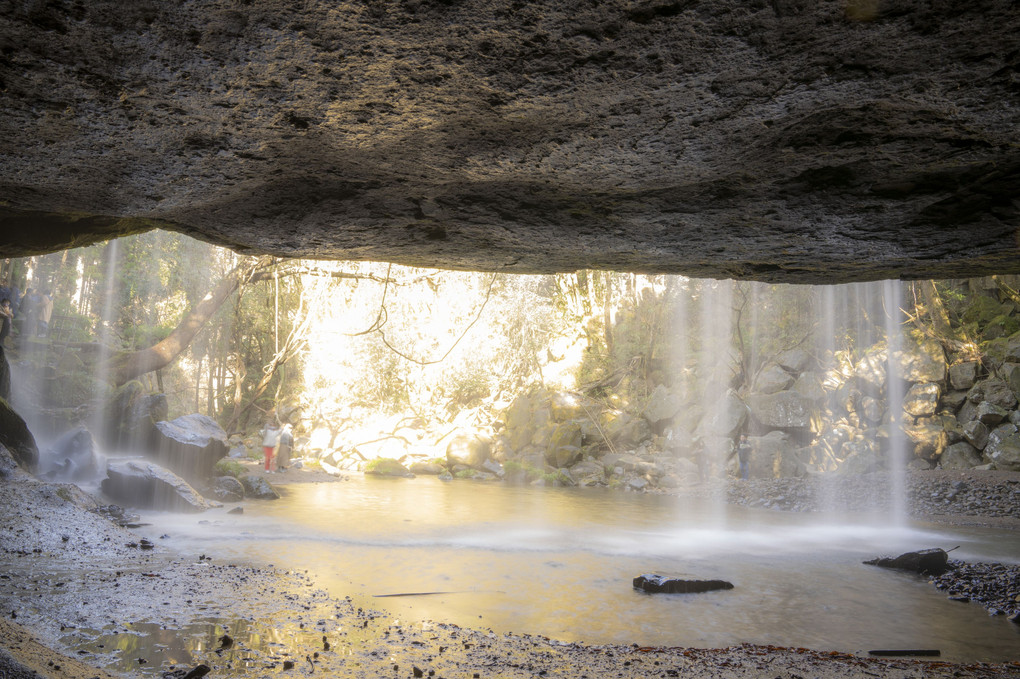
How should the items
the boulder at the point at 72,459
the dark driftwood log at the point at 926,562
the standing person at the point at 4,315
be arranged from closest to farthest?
the dark driftwood log at the point at 926,562 → the standing person at the point at 4,315 → the boulder at the point at 72,459

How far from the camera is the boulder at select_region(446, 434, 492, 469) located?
65.3 ft

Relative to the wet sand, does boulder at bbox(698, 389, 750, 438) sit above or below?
above

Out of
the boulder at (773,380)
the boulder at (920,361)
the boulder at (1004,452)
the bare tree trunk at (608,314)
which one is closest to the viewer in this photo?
the boulder at (1004,452)

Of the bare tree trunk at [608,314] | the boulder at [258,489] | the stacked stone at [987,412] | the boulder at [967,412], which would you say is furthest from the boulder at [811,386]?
the boulder at [258,489]

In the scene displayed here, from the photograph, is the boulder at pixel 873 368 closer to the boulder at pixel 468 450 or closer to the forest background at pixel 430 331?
the forest background at pixel 430 331

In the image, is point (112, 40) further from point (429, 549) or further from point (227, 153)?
point (429, 549)

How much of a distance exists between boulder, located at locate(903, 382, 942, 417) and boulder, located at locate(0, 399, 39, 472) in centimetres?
1990

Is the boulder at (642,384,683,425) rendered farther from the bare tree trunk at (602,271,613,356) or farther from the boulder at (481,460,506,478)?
the boulder at (481,460,506,478)

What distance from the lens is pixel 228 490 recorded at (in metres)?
12.0

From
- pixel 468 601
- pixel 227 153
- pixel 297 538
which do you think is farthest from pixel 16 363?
pixel 227 153

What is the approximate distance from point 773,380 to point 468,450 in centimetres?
1020

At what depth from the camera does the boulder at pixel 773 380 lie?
20.9 meters

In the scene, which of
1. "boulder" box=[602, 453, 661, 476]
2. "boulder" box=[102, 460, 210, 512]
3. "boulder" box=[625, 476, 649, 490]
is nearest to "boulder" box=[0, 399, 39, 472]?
"boulder" box=[102, 460, 210, 512]

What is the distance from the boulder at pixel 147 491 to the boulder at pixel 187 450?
2.86m
